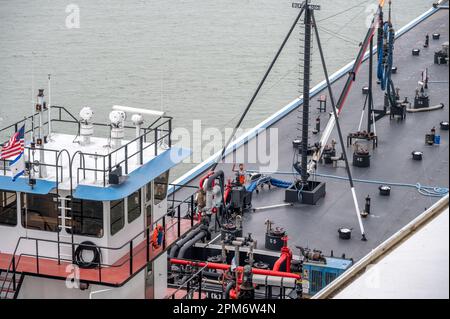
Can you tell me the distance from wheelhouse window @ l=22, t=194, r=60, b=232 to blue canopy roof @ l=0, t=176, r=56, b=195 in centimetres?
29

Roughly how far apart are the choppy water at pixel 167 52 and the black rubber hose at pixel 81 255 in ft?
66.3

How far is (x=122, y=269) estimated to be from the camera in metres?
20.5

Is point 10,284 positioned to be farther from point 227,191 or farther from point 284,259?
point 227,191

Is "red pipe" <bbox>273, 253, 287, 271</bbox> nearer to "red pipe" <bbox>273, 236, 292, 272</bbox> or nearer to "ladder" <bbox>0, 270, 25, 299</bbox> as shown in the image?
"red pipe" <bbox>273, 236, 292, 272</bbox>

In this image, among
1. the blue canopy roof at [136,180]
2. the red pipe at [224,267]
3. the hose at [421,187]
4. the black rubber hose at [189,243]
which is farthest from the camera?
the hose at [421,187]

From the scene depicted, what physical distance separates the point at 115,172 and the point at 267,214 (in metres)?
12.3

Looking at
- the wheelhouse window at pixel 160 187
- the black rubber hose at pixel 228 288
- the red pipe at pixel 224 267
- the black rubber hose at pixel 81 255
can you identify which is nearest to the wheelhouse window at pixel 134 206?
the wheelhouse window at pixel 160 187

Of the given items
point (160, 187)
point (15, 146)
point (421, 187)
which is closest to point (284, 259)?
point (160, 187)

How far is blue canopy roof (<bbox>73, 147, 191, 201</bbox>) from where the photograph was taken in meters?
20.0

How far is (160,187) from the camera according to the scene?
73.8ft

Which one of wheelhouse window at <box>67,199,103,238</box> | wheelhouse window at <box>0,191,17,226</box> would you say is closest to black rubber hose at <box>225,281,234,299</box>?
wheelhouse window at <box>67,199,103,238</box>

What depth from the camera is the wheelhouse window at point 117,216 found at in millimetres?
20509

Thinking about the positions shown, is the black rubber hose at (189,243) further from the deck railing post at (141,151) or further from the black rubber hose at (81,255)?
the black rubber hose at (81,255)
